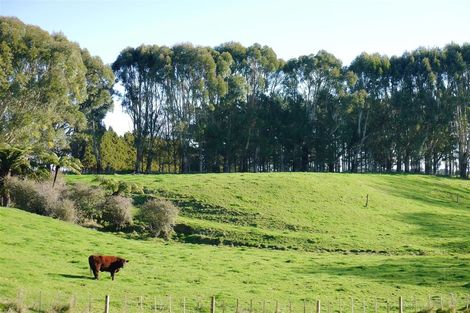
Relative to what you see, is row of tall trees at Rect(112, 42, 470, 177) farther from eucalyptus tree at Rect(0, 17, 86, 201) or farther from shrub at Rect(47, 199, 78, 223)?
shrub at Rect(47, 199, 78, 223)

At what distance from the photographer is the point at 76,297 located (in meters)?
22.4

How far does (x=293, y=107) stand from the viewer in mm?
103750

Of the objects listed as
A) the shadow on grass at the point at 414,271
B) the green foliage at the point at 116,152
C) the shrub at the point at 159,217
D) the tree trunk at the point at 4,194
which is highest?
the green foliage at the point at 116,152

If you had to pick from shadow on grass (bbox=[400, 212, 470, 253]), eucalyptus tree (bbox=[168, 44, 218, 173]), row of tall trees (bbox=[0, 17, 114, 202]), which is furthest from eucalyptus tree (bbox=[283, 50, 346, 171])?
row of tall trees (bbox=[0, 17, 114, 202])

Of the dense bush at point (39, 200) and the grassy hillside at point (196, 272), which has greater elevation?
the dense bush at point (39, 200)

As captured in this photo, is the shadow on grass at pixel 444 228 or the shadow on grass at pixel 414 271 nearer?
the shadow on grass at pixel 414 271

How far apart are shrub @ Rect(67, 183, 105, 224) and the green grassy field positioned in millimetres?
4372

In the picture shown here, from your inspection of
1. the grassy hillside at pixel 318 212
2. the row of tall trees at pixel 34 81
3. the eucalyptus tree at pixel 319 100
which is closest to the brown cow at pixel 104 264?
the grassy hillside at pixel 318 212

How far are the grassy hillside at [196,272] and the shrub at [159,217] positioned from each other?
328 cm

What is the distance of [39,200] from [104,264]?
21467mm

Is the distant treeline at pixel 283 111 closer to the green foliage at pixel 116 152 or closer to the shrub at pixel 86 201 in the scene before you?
the green foliage at pixel 116 152

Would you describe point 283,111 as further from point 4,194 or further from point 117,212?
point 4,194

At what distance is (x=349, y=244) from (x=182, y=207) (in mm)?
18207

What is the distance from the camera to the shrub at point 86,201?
48978 millimetres
